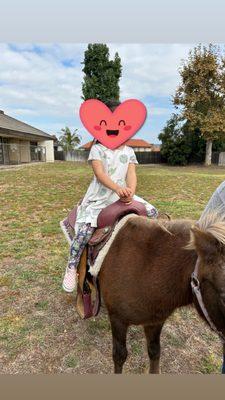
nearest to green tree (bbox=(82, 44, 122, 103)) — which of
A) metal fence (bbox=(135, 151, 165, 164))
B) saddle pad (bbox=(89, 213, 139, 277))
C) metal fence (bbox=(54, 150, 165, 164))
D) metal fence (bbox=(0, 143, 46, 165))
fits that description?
metal fence (bbox=(0, 143, 46, 165))

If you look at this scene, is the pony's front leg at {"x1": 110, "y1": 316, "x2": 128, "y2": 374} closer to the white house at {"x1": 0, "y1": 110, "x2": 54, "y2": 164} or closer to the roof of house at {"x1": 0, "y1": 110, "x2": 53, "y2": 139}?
the white house at {"x1": 0, "y1": 110, "x2": 54, "y2": 164}

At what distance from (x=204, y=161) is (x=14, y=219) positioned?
27.7m

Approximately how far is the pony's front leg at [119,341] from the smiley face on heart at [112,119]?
1.29 m

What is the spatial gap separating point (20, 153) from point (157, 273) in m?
27.7

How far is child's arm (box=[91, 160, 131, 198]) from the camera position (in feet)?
6.89

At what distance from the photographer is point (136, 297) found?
1.82m

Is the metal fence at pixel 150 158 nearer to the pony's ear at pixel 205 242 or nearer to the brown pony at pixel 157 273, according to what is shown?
the brown pony at pixel 157 273

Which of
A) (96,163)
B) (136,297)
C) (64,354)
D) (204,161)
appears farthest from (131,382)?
(204,161)

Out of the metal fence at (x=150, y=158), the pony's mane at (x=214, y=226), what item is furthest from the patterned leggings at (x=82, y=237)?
the metal fence at (x=150, y=158)

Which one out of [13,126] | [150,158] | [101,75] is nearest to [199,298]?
[101,75]

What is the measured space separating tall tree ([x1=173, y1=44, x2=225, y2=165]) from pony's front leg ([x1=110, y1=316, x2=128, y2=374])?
26.6 m

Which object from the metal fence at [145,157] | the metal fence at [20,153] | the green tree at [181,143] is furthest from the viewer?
the metal fence at [145,157]

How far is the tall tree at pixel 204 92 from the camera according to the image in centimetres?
2634

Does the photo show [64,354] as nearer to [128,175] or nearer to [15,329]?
[15,329]
